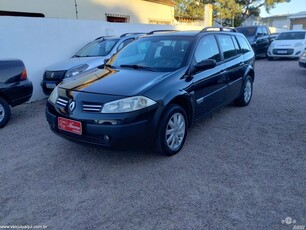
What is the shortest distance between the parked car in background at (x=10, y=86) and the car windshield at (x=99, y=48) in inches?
103

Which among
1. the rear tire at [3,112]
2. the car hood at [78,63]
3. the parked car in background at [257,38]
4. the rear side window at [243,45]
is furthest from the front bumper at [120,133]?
the parked car in background at [257,38]

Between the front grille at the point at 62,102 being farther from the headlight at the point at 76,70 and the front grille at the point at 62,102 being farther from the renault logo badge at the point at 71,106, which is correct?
the headlight at the point at 76,70

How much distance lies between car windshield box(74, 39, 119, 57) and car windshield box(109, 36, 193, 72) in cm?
306

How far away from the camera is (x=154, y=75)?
3549 millimetres

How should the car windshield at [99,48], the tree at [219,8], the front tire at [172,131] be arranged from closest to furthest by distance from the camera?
the front tire at [172,131] < the car windshield at [99,48] < the tree at [219,8]

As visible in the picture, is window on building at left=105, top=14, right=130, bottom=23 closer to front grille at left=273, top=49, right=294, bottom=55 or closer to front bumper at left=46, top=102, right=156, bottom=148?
front grille at left=273, top=49, right=294, bottom=55

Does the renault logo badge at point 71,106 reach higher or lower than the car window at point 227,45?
lower

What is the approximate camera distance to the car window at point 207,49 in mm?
4021

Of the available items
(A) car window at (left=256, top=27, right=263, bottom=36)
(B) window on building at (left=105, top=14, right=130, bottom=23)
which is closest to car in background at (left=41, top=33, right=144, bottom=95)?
(B) window on building at (left=105, top=14, right=130, bottom=23)

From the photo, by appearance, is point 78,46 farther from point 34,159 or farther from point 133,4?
point 133,4

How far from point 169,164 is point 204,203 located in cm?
86

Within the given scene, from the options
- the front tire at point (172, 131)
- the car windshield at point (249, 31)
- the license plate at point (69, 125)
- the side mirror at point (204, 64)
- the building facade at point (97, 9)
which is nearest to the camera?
the license plate at point (69, 125)

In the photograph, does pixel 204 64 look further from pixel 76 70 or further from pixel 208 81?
pixel 76 70

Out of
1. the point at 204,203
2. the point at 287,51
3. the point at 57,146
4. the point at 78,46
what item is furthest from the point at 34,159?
the point at 287,51
